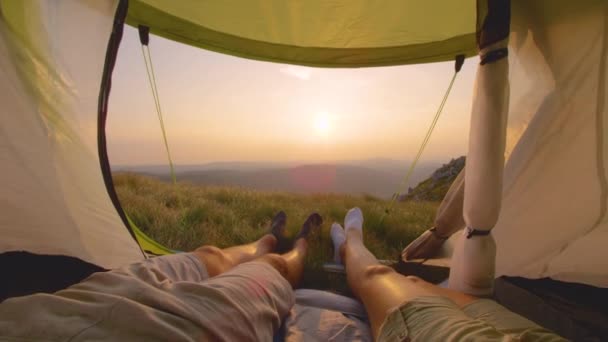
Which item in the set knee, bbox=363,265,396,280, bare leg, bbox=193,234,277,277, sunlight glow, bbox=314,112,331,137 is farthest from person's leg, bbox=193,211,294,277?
sunlight glow, bbox=314,112,331,137

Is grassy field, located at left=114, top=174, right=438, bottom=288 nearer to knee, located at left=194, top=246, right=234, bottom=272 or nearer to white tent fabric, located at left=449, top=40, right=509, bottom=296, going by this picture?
knee, located at left=194, top=246, right=234, bottom=272

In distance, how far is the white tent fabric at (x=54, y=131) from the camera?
937 mm

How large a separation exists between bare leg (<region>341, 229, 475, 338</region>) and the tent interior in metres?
0.11

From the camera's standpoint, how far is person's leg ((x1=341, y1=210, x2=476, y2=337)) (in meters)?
0.83

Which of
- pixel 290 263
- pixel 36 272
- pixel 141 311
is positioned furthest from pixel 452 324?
pixel 36 272

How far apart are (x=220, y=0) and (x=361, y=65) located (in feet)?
3.29

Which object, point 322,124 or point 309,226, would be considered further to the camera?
point 322,124

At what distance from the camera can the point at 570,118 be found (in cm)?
101

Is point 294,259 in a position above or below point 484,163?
below

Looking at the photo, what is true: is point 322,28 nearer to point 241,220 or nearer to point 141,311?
point 241,220

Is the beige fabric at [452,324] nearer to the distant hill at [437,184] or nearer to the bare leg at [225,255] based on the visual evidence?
the bare leg at [225,255]

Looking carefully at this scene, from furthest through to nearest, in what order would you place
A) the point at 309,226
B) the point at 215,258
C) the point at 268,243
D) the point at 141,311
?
the point at 309,226 → the point at 268,243 → the point at 215,258 → the point at 141,311

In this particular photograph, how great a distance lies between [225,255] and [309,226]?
846 mm

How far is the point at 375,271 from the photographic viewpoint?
1.09 m
